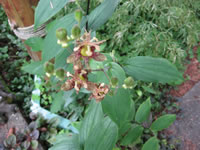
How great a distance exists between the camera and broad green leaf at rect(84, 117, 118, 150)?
617mm

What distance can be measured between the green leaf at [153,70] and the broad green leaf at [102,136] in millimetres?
221

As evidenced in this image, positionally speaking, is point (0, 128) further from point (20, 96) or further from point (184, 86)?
point (184, 86)

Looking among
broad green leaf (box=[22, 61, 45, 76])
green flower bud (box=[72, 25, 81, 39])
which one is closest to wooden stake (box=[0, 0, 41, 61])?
broad green leaf (box=[22, 61, 45, 76])

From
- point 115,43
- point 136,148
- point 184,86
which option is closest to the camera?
point 136,148

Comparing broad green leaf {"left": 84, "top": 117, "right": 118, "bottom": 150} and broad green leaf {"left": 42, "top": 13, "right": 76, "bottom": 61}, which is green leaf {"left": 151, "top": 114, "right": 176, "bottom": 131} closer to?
broad green leaf {"left": 84, "top": 117, "right": 118, "bottom": 150}

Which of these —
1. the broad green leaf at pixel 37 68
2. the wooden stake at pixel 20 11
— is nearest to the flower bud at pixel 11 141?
the broad green leaf at pixel 37 68

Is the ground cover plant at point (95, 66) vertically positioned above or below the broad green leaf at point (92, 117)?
above

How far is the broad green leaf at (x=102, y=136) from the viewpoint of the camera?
0.62 m

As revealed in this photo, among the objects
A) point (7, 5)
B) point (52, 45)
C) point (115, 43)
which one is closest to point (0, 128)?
point (7, 5)

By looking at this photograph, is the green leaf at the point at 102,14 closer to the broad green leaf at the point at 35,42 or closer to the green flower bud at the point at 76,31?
the green flower bud at the point at 76,31

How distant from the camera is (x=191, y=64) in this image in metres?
1.80

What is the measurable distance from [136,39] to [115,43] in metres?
0.18

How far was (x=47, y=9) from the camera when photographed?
40 centimetres

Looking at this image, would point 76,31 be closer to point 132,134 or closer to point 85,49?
point 85,49
